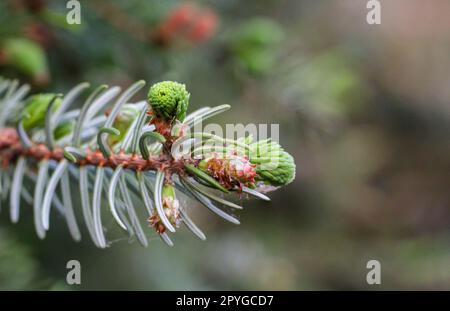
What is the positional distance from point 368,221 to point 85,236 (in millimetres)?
1509

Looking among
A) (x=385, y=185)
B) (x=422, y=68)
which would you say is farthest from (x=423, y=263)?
(x=422, y=68)

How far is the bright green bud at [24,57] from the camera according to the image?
40.6 inches

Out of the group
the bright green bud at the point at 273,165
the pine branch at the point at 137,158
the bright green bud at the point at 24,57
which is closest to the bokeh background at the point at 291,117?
the bright green bud at the point at 24,57

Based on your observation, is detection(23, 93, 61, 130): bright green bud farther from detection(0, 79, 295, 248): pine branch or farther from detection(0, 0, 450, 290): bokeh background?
detection(0, 0, 450, 290): bokeh background

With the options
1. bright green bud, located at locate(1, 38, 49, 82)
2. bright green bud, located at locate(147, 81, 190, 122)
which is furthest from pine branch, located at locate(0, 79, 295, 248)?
bright green bud, located at locate(1, 38, 49, 82)

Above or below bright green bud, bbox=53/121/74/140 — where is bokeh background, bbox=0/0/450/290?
above

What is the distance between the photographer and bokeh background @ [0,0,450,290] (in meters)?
1.24

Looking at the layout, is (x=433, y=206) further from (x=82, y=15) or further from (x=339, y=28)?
(x=82, y=15)

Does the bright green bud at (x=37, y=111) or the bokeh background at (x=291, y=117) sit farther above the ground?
the bokeh background at (x=291, y=117)

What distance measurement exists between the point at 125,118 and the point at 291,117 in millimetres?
936

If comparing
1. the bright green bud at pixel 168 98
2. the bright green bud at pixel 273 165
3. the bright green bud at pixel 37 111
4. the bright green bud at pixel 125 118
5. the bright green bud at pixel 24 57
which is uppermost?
the bright green bud at pixel 24 57

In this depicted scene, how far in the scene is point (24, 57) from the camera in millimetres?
1036

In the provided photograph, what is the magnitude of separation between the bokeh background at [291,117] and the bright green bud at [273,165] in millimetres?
332

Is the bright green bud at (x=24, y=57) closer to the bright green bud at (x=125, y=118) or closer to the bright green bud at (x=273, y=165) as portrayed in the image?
the bright green bud at (x=125, y=118)
